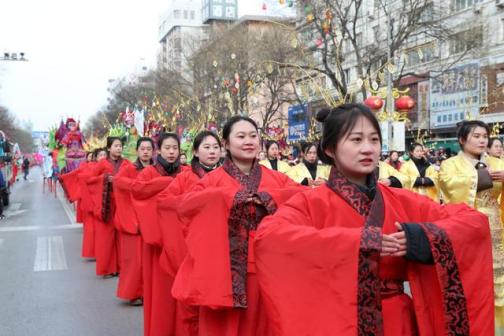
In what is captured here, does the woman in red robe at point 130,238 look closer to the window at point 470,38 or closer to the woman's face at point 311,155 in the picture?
the woman's face at point 311,155

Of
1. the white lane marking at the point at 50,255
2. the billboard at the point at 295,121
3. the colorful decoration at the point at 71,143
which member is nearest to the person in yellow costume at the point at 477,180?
the white lane marking at the point at 50,255

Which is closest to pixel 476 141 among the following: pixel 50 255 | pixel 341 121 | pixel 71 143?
pixel 341 121

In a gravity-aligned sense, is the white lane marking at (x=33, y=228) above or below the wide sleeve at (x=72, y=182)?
below

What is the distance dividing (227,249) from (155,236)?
74.1 inches

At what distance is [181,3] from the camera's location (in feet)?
333

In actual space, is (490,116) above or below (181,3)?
below

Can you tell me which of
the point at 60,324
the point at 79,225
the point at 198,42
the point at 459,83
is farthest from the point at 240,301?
the point at 198,42

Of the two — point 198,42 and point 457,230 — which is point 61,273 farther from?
point 198,42

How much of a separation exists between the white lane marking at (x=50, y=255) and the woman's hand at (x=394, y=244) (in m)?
7.73

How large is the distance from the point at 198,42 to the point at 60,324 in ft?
118

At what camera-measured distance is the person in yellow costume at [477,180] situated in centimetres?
528

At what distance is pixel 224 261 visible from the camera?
3.87 metres

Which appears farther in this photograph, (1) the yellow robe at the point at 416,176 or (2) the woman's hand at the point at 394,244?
(1) the yellow robe at the point at 416,176

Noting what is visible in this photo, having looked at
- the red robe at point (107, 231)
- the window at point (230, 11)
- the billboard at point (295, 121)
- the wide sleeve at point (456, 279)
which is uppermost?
the window at point (230, 11)
